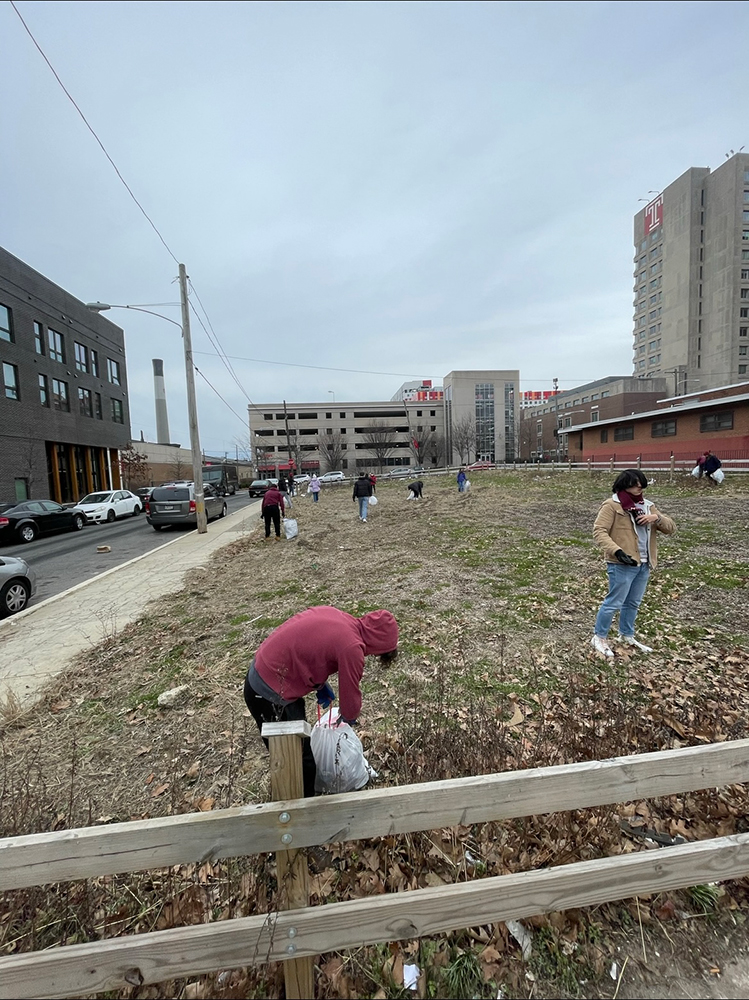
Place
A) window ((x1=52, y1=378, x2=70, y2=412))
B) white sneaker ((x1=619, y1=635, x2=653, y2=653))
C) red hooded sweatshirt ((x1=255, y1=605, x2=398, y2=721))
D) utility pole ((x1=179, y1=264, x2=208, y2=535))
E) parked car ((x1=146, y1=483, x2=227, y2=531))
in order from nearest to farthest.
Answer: red hooded sweatshirt ((x1=255, y1=605, x2=398, y2=721)) → white sneaker ((x1=619, y1=635, x2=653, y2=653)) → utility pole ((x1=179, y1=264, x2=208, y2=535)) → parked car ((x1=146, y1=483, x2=227, y2=531)) → window ((x1=52, y1=378, x2=70, y2=412))

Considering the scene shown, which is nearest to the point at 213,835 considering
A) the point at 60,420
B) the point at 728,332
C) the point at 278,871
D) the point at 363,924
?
the point at 278,871

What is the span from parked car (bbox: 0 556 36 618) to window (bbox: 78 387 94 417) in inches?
1066

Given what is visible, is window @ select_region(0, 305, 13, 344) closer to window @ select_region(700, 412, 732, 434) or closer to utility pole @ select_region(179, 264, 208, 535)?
utility pole @ select_region(179, 264, 208, 535)

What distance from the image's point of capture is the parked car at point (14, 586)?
24.5ft

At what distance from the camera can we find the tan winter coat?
4.41 meters

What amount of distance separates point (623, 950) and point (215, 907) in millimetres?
1859

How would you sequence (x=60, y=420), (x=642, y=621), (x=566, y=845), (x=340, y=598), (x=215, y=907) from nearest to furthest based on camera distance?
(x=215, y=907) → (x=566, y=845) → (x=642, y=621) → (x=340, y=598) → (x=60, y=420)

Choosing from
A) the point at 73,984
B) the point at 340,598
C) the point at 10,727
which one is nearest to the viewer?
the point at 73,984

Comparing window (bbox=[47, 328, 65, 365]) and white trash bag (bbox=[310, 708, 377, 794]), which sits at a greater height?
window (bbox=[47, 328, 65, 365])

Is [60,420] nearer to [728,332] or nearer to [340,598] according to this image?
[340,598]

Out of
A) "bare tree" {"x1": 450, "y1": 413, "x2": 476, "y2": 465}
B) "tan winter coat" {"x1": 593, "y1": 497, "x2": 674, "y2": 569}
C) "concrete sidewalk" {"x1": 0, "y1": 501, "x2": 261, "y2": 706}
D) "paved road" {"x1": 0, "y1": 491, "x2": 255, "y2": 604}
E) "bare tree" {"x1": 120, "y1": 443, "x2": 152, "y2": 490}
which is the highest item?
"bare tree" {"x1": 450, "y1": 413, "x2": 476, "y2": 465}

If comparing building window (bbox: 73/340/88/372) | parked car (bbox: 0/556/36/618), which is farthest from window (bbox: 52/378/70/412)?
parked car (bbox: 0/556/36/618)

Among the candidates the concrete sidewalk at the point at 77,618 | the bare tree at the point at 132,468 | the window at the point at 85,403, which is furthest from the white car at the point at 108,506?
the bare tree at the point at 132,468

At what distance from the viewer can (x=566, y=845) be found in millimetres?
2258
